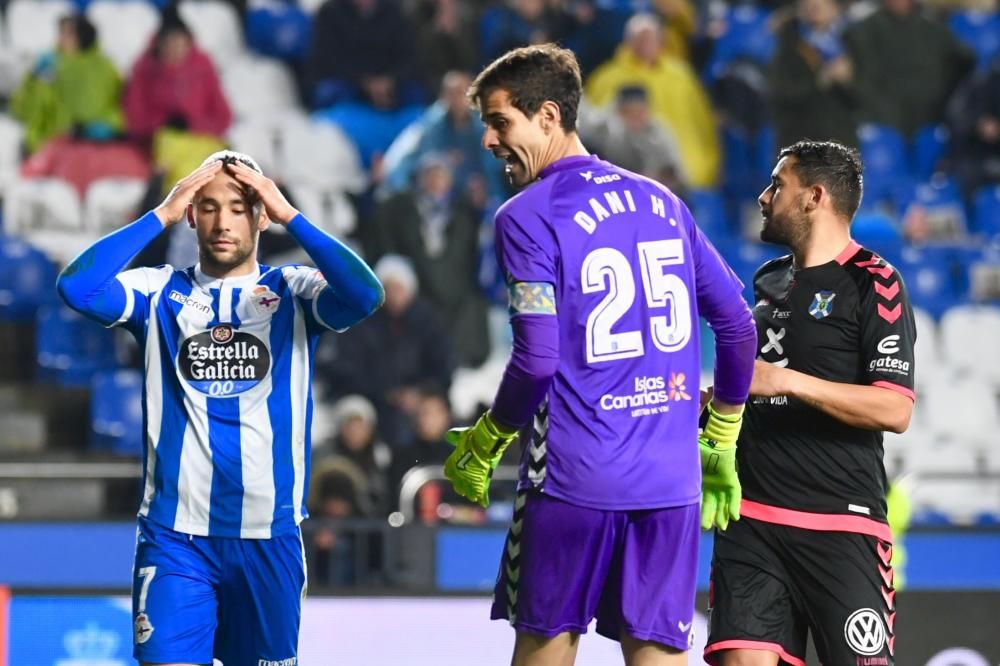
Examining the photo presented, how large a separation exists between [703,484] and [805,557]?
40 cm

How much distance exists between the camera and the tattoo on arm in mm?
4172

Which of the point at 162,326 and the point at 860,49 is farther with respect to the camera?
the point at 860,49

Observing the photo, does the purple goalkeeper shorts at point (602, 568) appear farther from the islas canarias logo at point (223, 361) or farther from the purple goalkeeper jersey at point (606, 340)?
the islas canarias logo at point (223, 361)

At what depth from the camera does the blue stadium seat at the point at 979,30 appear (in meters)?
14.7

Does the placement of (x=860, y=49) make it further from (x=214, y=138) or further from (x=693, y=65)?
(x=214, y=138)

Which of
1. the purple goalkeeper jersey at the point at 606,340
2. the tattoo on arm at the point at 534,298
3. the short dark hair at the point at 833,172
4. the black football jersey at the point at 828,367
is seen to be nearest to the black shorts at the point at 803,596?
the black football jersey at the point at 828,367

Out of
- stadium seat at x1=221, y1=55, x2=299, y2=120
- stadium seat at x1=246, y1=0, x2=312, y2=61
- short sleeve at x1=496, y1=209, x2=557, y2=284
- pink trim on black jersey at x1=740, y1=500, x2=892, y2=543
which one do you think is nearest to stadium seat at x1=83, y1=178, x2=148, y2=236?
stadium seat at x1=221, y1=55, x2=299, y2=120

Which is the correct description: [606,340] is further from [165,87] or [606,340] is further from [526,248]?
[165,87]

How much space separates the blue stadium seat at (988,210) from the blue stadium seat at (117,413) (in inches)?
271

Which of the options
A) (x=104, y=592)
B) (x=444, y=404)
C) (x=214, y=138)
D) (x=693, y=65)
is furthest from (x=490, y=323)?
(x=104, y=592)

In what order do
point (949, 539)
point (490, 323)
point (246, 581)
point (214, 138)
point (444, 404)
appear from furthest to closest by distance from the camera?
point (214, 138) < point (490, 323) < point (444, 404) < point (949, 539) < point (246, 581)

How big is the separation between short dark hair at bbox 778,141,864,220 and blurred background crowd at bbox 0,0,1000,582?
482cm

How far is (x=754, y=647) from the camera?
498 centimetres

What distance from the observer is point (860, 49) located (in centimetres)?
1380
